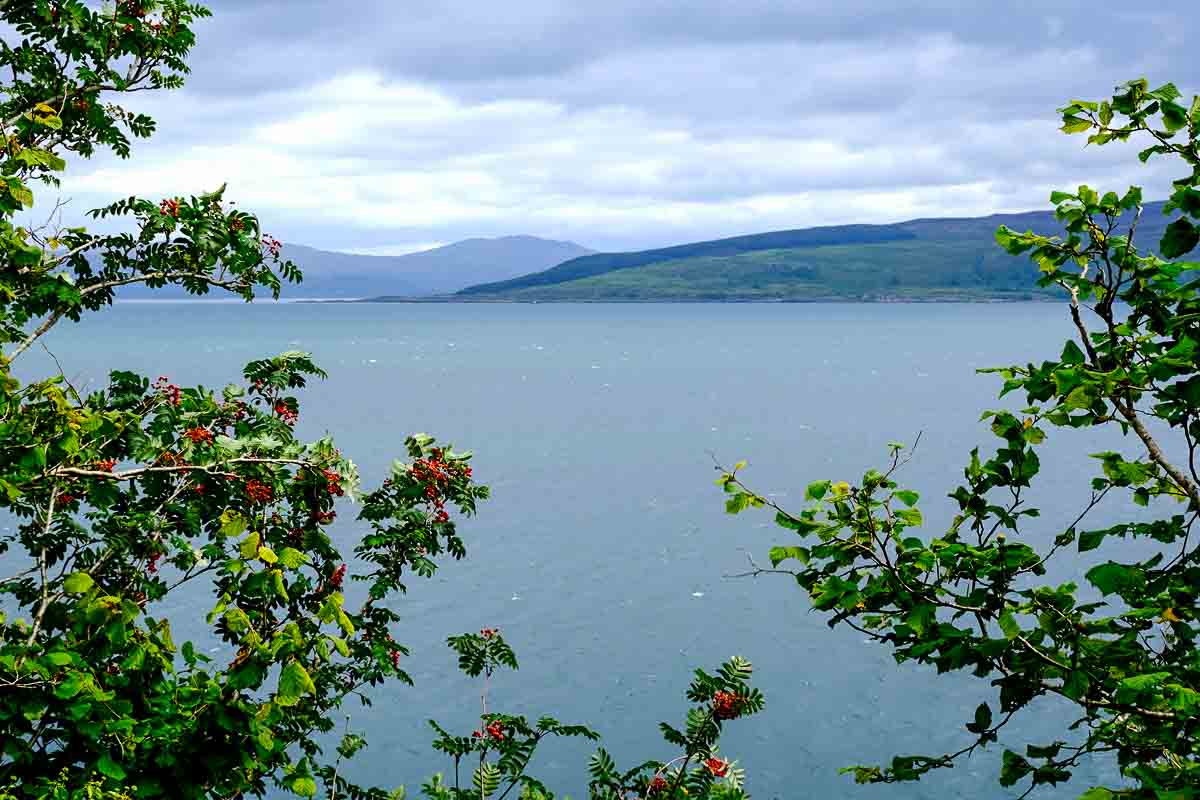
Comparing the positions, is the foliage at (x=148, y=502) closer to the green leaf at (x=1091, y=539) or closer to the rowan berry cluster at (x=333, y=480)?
the rowan berry cluster at (x=333, y=480)

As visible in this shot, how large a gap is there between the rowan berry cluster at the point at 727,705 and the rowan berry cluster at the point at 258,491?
503cm

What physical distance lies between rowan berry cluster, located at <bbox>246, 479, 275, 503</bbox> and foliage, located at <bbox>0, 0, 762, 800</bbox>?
0.04ft

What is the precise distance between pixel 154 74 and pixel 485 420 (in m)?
61.5

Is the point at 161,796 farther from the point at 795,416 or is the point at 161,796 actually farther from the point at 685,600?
the point at 795,416

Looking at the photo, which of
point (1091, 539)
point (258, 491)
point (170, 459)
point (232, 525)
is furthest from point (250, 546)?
point (1091, 539)

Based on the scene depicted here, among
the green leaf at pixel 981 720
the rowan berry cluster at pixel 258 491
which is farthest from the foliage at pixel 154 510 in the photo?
the green leaf at pixel 981 720

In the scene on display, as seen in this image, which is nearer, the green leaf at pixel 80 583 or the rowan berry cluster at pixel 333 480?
the green leaf at pixel 80 583

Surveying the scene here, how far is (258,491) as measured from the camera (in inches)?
358

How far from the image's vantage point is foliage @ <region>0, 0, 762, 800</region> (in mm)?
6199

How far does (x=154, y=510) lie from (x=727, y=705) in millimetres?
6332

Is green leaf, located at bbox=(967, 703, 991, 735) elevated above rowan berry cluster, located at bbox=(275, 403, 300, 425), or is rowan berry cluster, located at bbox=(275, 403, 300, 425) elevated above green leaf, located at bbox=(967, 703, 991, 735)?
rowan berry cluster, located at bbox=(275, 403, 300, 425)

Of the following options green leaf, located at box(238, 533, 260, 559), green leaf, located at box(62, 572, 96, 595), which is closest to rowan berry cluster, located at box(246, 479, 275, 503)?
green leaf, located at box(62, 572, 96, 595)

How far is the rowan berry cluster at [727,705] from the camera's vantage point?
9898mm

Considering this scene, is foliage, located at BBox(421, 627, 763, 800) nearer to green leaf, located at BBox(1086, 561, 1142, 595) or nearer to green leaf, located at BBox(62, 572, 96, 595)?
green leaf, located at BBox(1086, 561, 1142, 595)
